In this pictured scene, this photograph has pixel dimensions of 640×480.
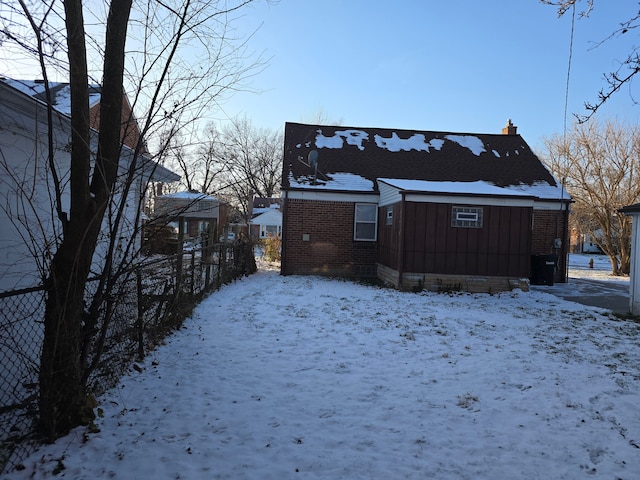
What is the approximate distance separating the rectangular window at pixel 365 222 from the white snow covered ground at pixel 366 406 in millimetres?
7215

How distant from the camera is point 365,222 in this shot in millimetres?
14367

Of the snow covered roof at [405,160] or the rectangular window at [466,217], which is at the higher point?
the snow covered roof at [405,160]

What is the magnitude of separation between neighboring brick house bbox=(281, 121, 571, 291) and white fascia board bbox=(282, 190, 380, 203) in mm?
34

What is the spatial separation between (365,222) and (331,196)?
4.83ft

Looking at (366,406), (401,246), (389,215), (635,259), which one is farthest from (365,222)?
(366,406)

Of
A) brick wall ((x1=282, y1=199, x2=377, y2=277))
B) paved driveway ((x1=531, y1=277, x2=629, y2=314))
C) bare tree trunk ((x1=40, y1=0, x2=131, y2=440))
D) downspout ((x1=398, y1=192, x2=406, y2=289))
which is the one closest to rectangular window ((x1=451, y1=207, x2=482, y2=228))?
downspout ((x1=398, y1=192, x2=406, y2=289))

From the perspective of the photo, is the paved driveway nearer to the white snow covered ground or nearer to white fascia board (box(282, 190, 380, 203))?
the white snow covered ground

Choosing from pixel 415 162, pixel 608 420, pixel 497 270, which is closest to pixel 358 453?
pixel 608 420

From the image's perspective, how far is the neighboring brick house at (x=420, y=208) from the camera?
11.2 m

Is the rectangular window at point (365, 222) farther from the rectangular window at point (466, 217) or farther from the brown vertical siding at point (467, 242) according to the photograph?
the rectangular window at point (466, 217)

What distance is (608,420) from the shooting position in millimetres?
3736

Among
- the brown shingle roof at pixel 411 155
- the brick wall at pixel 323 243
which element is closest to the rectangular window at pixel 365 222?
the brick wall at pixel 323 243

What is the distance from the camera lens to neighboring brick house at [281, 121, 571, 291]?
1123 cm

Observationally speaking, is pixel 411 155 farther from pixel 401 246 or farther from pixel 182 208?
pixel 182 208
